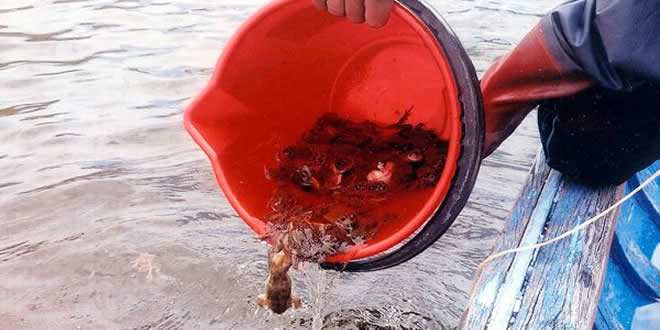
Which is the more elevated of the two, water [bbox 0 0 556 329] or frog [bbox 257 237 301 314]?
frog [bbox 257 237 301 314]

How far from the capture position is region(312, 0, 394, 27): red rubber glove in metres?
1.24

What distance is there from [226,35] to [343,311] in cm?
365

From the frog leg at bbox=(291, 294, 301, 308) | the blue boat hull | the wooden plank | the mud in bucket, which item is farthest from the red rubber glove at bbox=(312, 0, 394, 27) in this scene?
the blue boat hull

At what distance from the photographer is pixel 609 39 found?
4.66 feet

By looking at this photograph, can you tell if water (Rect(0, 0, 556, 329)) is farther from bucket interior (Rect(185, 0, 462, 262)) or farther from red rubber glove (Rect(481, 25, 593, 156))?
red rubber glove (Rect(481, 25, 593, 156))

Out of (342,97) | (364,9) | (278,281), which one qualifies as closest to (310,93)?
(342,97)

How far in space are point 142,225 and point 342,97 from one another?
4.08ft

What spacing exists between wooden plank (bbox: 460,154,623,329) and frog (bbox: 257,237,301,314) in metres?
0.53

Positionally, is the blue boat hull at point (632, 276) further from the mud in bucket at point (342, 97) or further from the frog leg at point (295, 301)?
the frog leg at point (295, 301)

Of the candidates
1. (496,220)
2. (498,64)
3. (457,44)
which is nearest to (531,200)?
(498,64)

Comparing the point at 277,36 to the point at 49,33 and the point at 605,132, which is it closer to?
the point at 605,132

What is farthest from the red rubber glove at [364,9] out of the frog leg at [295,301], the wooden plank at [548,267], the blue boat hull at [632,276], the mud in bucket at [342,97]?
the blue boat hull at [632,276]

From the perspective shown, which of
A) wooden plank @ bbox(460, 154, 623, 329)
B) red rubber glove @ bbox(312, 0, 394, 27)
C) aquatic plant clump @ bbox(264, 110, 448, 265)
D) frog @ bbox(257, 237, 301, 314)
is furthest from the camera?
frog @ bbox(257, 237, 301, 314)

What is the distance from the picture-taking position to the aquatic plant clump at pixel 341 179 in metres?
1.55
